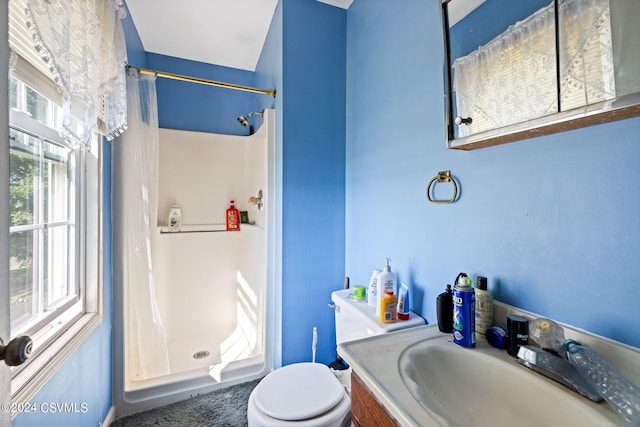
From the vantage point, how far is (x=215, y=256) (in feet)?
7.86

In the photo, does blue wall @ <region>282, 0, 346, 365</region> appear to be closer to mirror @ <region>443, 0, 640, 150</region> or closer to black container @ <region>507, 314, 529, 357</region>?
mirror @ <region>443, 0, 640, 150</region>

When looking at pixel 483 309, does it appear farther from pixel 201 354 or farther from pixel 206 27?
pixel 206 27

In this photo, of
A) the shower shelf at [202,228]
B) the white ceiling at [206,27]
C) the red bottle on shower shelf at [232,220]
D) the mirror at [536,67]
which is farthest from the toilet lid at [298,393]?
the white ceiling at [206,27]

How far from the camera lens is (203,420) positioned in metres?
1.44

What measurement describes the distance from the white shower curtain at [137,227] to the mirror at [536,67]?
1671mm

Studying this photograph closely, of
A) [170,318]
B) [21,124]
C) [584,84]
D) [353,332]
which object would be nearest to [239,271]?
[170,318]

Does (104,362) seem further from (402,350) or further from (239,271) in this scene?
(402,350)

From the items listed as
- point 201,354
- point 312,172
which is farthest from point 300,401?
point 201,354

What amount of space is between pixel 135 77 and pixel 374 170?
1.51 m

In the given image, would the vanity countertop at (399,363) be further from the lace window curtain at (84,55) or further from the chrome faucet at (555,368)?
the lace window curtain at (84,55)

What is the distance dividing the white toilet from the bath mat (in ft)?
1.84

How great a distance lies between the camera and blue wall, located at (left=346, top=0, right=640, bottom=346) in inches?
23.3

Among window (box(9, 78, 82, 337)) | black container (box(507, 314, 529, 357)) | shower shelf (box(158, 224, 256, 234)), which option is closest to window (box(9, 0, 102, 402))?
window (box(9, 78, 82, 337))

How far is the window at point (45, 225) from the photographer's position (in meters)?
0.84
